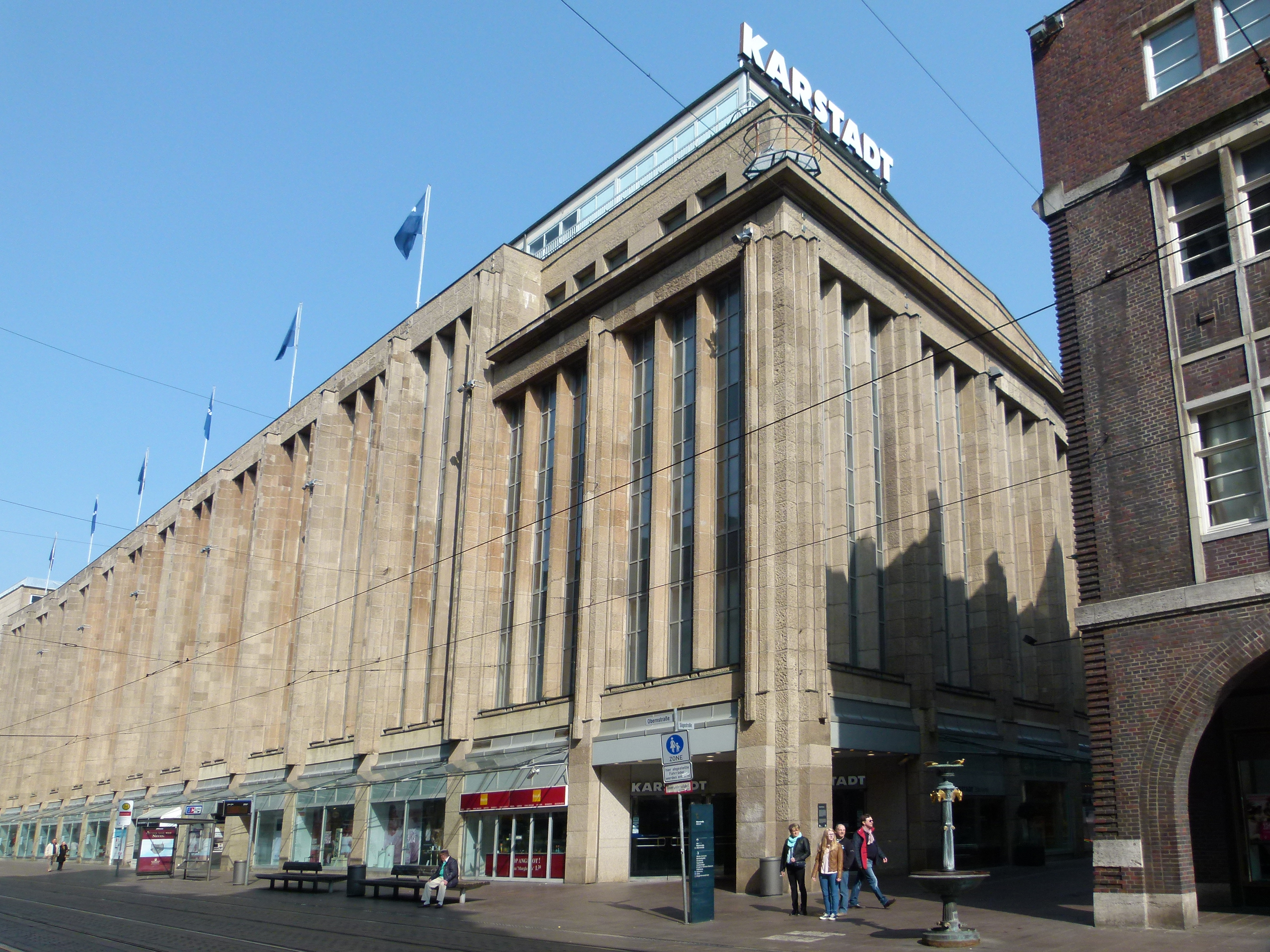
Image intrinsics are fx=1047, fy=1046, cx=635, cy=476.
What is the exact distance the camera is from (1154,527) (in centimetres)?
1672

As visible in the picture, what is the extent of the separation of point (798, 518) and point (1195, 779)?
10964 mm

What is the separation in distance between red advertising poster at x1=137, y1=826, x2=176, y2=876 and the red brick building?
37687 millimetres

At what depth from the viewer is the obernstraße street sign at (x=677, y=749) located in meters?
17.6

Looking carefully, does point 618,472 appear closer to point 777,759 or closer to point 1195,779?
point 777,759

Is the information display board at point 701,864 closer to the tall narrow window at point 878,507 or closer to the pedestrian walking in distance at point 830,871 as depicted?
the pedestrian walking in distance at point 830,871

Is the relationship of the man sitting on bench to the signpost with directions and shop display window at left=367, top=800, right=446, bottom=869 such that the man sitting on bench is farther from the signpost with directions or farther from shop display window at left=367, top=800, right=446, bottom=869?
shop display window at left=367, top=800, right=446, bottom=869

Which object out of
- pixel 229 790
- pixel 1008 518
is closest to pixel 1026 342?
pixel 1008 518

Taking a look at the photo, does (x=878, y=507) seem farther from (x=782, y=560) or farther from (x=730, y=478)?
(x=782, y=560)

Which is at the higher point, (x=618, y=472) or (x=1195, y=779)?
(x=618, y=472)

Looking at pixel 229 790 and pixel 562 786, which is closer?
pixel 562 786

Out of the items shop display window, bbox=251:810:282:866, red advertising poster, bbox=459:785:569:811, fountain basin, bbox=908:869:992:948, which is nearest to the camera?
fountain basin, bbox=908:869:992:948

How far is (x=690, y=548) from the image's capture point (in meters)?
30.3

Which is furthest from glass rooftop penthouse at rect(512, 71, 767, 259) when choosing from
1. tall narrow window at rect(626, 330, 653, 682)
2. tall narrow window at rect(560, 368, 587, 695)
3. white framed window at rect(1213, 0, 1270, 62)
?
white framed window at rect(1213, 0, 1270, 62)

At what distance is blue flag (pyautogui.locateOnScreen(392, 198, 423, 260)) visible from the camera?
48.2 metres
